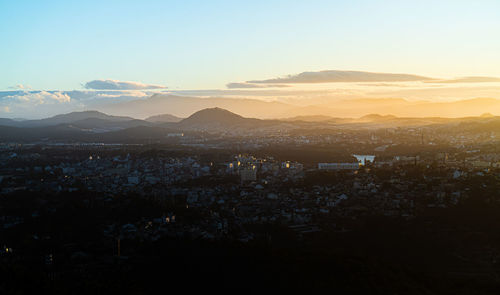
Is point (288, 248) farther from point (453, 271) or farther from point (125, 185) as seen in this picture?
point (125, 185)

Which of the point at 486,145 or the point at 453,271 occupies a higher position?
the point at 486,145

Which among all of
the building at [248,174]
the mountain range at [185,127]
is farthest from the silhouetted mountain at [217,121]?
the building at [248,174]

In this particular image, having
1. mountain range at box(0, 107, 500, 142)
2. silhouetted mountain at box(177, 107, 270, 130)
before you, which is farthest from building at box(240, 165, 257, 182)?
silhouetted mountain at box(177, 107, 270, 130)

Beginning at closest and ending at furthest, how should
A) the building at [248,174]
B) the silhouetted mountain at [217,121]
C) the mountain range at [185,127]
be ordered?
the building at [248,174] < the mountain range at [185,127] < the silhouetted mountain at [217,121]

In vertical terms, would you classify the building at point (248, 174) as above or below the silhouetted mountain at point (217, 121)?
below

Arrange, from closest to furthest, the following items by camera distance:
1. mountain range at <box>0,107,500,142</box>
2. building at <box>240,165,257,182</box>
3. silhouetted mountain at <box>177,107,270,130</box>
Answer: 1. building at <box>240,165,257,182</box>
2. mountain range at <box>0,107,500,142</box>
3. silhouetted mountain at <box>177,107,270,130</box>

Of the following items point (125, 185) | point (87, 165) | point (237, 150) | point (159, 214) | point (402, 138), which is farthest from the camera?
point (402, 138)

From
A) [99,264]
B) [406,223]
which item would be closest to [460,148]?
[406,223]

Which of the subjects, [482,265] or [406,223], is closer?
[482,265]

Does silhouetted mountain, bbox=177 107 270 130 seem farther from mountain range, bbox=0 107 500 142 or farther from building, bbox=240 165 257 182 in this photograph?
building, bbox=240 165 257 182

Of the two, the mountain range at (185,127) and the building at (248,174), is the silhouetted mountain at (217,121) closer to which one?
the mountain range at (185,127)

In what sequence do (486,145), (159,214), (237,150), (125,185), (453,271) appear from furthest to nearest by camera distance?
(237,150), (486,145), (125,185), (159,214), (453,271)
